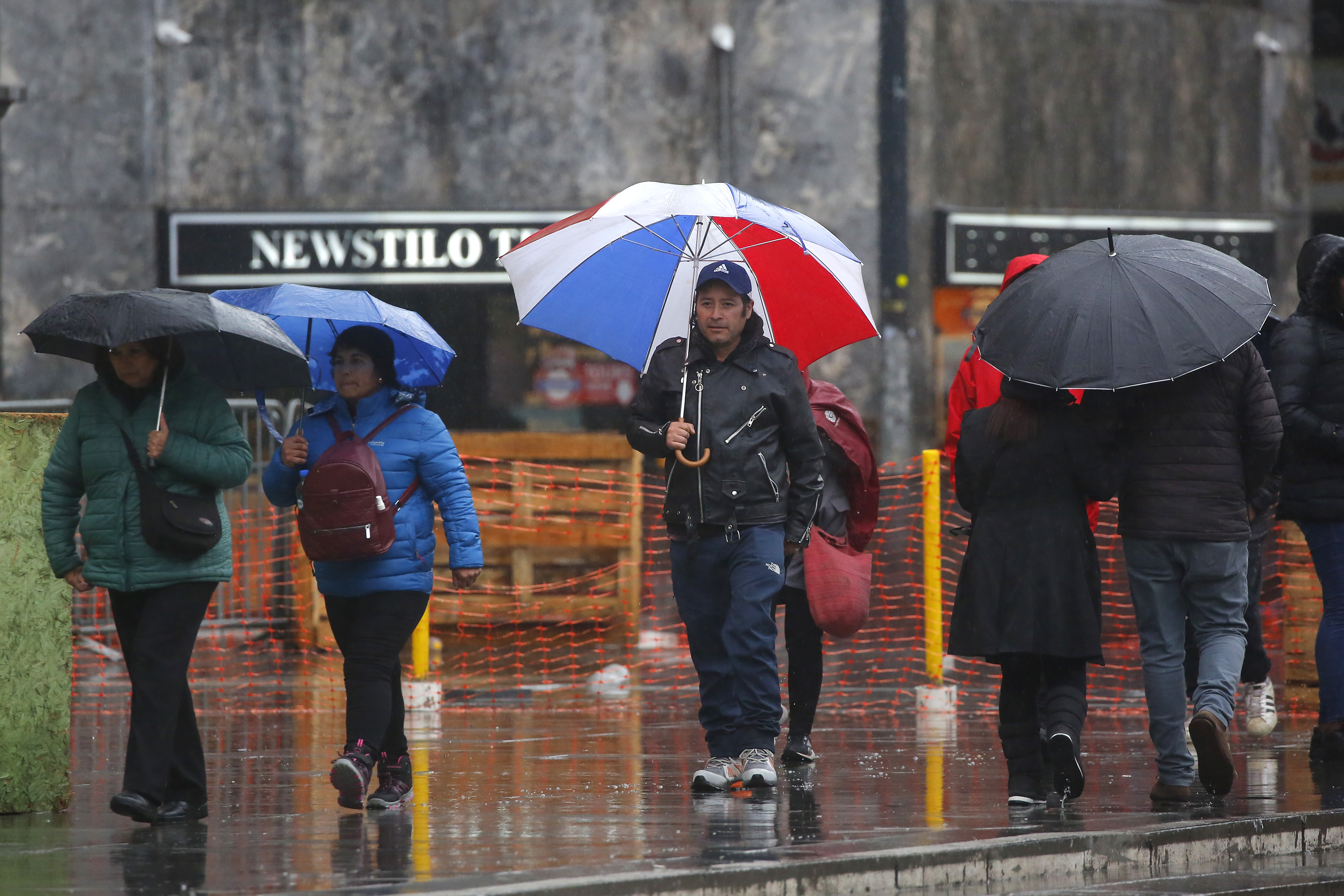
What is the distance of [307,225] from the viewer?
15672mm

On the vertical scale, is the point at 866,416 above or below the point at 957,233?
below

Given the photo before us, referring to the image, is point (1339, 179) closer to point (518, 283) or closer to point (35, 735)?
point (518, 283)

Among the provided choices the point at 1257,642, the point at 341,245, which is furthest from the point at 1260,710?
the point at 341,245

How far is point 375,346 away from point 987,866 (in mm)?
2948

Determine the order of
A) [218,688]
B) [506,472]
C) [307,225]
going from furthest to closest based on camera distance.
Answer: [307,225] → [506,472] → [218,688]

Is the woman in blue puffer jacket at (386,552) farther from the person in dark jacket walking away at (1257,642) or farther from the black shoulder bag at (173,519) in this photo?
the person in dark jacket walking away at (1257,642)

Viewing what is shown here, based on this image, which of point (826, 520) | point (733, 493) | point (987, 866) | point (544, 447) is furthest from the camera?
point (544, 447)

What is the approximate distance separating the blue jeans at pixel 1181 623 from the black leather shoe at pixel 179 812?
3401 millimetres

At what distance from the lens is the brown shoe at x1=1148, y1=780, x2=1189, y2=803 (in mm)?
6707

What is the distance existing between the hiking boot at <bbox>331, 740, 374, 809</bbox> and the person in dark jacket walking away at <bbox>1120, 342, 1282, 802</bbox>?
9.15ft

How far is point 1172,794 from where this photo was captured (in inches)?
264

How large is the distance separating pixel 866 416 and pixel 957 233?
1.75 metres

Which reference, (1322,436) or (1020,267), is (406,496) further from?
(1322,436)

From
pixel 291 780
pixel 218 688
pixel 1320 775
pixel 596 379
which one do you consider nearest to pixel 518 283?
pixel 291 780
